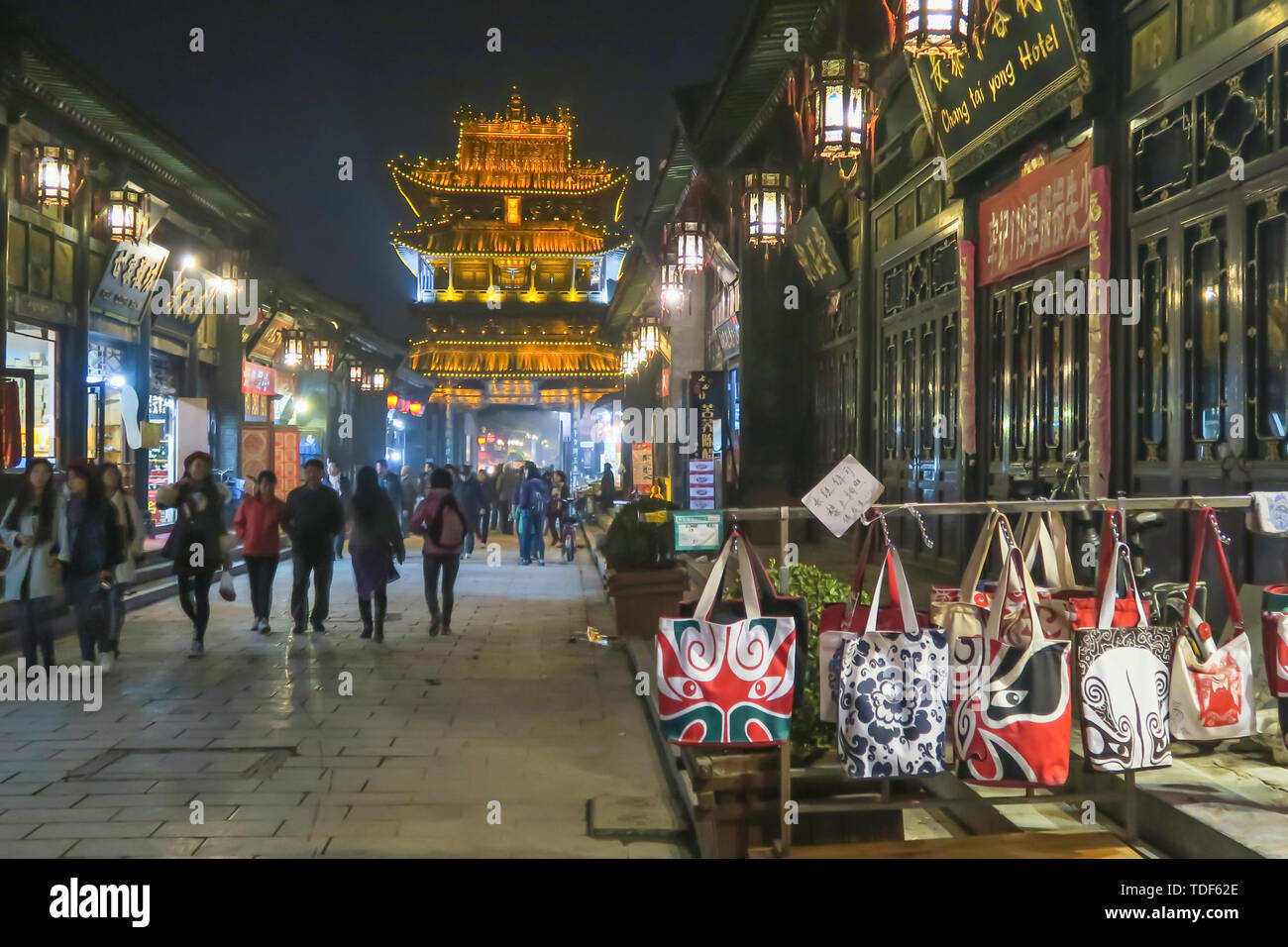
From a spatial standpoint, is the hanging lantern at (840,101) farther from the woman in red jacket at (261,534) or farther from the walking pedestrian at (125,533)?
the walking pedestrian at (125,533)

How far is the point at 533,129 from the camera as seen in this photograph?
45.5m

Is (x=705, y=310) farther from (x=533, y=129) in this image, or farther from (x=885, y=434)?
(x=533, y=129)

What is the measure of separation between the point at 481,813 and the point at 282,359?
27283 millimetres

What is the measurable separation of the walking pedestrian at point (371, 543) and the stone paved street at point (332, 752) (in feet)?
1.44

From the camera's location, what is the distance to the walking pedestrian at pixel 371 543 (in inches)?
452

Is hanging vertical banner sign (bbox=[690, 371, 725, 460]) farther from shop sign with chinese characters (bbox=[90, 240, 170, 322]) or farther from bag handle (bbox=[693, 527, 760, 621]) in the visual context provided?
bag handle (bbox=[693, 527, 760, 621])

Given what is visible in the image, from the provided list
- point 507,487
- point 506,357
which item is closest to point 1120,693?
point 507,487

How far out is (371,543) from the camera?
1155 cm

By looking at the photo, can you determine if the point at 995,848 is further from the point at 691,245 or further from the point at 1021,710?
the point at 691,245

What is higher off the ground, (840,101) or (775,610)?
(840,101)

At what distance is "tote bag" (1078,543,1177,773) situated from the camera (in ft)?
13.5

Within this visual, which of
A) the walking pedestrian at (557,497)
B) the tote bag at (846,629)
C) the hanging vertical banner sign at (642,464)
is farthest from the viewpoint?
the hanging vertical banner sign at (642,464)

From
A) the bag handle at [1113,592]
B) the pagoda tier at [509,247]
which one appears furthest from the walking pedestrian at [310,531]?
the pagoda tier at [509,247]

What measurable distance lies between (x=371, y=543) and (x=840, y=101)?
6.07 m
